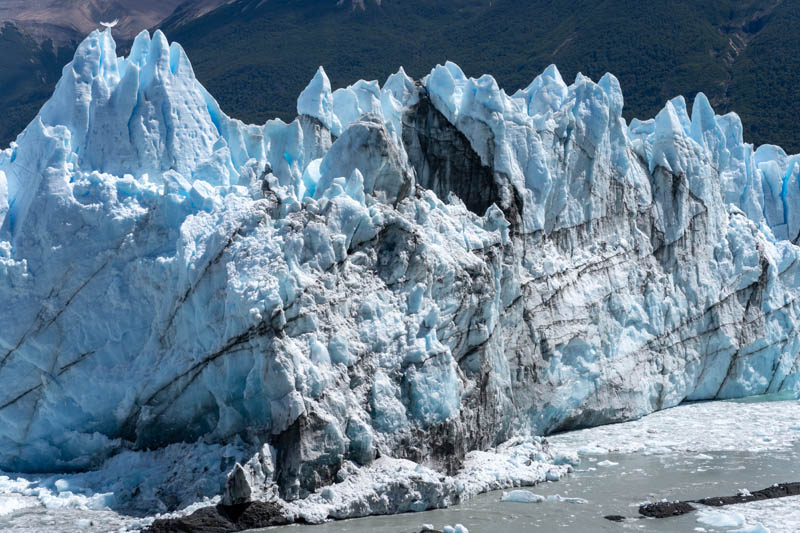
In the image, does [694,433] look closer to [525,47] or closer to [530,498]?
[530,498]

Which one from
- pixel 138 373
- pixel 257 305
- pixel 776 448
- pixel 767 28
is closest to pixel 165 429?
pixel 138 373

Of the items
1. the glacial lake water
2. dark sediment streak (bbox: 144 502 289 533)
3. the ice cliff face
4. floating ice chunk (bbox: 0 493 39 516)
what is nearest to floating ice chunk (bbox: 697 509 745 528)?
the glacial lake water

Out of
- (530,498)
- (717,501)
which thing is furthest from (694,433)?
(530,498)

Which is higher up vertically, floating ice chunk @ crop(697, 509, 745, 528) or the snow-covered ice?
the snow-covered ice

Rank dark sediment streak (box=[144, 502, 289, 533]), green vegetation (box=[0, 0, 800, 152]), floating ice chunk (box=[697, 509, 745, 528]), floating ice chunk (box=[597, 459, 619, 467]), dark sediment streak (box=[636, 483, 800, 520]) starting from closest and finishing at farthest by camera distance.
Answer: dark sediment streak (box=[144, 502, 289, 533]), floating ice chunk (box=[697, 509, 745, 528]), dark sediment streak (box=[636, 483, 800, 520]), floating ice chunk (box=[597, 459, 619, 467]), green vegetation (box=[0, 0, 800, 152])

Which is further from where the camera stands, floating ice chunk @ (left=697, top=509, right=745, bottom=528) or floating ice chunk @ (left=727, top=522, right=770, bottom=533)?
floating ice chunk @ (left=697, top=509, right=745, bottom=528)

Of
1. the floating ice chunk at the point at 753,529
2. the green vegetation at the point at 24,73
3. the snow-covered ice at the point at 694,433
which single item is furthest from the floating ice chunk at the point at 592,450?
the green vegetation at the point at 24,73

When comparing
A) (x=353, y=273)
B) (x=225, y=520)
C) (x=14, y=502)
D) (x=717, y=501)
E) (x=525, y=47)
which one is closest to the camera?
(x=225, y=520)

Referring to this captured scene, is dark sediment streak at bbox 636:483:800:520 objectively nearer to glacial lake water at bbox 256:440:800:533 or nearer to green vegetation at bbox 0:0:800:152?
glacial lake water at bbox 256:440:800:533
